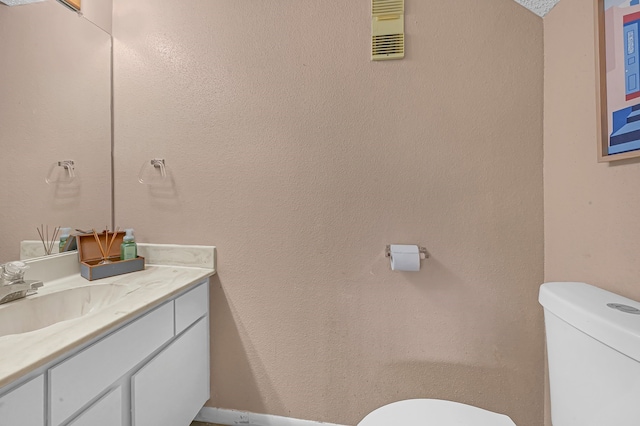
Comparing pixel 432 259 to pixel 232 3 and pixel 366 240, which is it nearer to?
pixel 366 240

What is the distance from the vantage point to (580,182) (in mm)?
958

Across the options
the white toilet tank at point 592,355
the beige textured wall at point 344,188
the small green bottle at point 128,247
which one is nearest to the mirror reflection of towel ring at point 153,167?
the beige textured wall at point 344,188

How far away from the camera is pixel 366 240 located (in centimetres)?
124

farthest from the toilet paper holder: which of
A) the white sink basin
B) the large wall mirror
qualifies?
the large wall mirror

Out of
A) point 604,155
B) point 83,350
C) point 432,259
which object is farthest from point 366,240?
point 83,350

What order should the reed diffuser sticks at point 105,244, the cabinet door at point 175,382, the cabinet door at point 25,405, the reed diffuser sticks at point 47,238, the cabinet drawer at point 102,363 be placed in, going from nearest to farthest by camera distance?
the cabinet door at point 25,405
the cabinet drawer at point 102,363
the cabinet door at point 175,382
the reed diffuser sticks at point 47,238
the reed diffuser sticks at point 105,244

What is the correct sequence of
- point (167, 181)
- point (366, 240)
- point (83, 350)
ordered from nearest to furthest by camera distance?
point (83, 350) < point (366, 240) < point (167, 181)

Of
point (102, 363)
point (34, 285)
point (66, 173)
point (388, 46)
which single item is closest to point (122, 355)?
point (102, 363)

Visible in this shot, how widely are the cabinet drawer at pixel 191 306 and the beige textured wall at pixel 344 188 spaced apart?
0.08 meters

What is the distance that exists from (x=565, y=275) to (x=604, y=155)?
0.46 metres

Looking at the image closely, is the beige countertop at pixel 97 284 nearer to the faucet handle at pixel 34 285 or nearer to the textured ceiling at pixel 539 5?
the faucet handle at pixel 34 285

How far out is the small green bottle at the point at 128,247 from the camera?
4.21 feet

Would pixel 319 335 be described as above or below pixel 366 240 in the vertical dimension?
below

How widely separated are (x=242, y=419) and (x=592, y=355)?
4.66 feet
